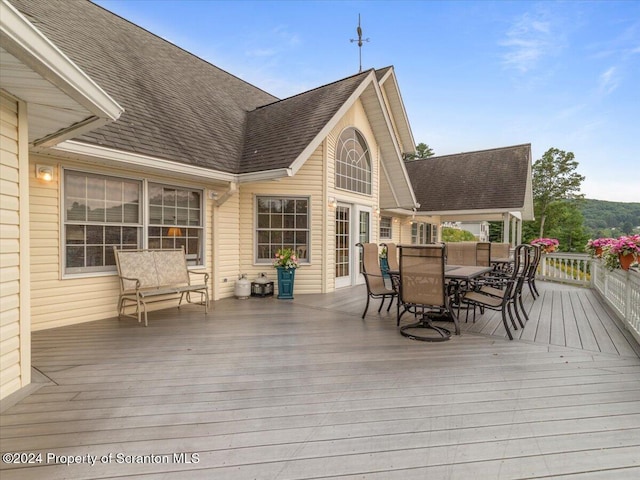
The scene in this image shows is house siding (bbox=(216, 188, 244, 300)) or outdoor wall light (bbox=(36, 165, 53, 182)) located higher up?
outdoor wall light (bbox=(36, 165, 53, 182))

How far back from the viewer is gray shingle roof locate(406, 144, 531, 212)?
12523mm

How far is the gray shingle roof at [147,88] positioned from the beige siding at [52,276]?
0.91 meters

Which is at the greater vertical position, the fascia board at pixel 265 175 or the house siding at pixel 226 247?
the fascia board at pixel 265 175

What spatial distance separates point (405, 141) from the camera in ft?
42.9

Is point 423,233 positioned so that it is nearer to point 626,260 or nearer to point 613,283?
point 613,283

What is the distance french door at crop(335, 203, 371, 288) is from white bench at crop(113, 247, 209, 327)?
3674 millimetres

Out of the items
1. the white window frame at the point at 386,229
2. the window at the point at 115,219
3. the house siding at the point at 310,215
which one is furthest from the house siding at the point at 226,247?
the white window frame at the point at 386,229

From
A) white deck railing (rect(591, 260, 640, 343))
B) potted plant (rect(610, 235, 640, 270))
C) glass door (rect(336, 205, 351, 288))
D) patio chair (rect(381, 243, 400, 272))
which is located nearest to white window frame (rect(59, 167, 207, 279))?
glass door (rect(336, 205, 351, 288))

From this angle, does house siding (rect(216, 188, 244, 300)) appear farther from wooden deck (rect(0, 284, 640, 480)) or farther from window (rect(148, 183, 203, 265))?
wooden deck (rect(0, 284, 640, 480))

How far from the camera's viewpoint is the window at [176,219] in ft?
19.1

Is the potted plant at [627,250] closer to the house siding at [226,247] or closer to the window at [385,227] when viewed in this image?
the house siding at [226,247]

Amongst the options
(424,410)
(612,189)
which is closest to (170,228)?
(424,410)

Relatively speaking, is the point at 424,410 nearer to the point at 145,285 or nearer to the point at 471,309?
the point at 471,309

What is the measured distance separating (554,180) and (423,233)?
2661 cm
